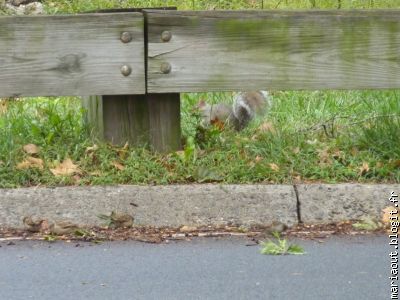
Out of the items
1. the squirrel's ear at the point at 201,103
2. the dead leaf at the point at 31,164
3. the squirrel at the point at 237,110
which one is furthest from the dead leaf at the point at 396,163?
the dead leaf at the point at 31,164

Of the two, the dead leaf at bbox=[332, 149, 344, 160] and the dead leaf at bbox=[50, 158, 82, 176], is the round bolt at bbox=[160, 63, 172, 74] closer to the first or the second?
the dead leaf at bbox=[50, 158, 82, 176]

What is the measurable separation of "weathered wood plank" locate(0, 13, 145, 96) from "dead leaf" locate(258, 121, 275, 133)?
1158mm

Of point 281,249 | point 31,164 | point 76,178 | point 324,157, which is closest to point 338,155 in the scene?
point 324,157

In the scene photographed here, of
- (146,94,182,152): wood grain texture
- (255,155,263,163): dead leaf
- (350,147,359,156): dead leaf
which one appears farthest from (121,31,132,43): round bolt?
(350,147,359,156): dead leaf

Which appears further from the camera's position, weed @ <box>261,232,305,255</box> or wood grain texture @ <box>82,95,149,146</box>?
wood grain texture @ <box>82,95,149,146</box>

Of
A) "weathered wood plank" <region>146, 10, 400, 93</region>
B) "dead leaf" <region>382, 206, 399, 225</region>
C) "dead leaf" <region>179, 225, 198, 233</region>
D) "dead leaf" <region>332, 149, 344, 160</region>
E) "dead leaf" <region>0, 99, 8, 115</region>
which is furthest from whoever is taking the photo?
"dead leaf" <region>0, 99, 8, 115</region>

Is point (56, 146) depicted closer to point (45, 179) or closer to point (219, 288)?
point (45, 179)

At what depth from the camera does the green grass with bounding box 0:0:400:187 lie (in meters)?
5.31

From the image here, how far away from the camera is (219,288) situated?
4.15 metres

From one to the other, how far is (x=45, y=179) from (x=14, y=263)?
80 cm

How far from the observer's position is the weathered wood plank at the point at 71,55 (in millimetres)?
5168

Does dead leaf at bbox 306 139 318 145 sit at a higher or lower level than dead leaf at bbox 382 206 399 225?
higher

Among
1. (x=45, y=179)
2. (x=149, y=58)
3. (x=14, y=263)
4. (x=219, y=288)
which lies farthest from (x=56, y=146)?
(x=219, y=288)

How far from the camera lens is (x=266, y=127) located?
6.25 meters
